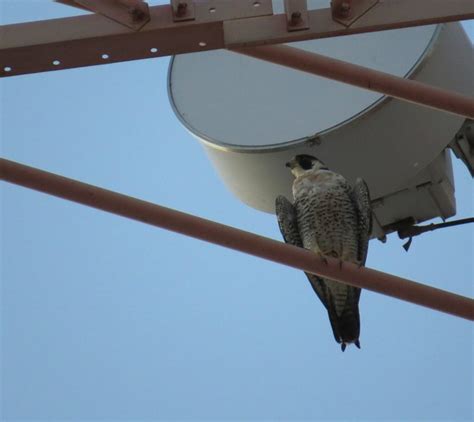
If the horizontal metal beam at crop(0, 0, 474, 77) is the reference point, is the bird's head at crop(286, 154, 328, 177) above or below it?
above

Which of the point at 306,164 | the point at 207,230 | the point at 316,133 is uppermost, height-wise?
the point at 306,164

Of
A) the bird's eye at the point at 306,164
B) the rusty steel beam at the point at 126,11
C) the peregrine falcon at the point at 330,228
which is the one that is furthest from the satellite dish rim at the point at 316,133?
the rusty steel beam at the point at 126,11

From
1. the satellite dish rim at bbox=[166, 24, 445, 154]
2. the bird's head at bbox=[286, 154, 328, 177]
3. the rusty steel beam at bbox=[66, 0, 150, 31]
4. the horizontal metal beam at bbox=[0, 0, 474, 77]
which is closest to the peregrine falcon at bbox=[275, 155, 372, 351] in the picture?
the bird's head at bbox=[286, 154, 328, 177]

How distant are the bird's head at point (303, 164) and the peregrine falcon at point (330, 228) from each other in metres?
0.18

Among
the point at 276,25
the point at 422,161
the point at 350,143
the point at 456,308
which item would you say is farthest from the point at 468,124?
the point at 276,25

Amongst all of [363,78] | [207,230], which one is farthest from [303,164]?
[207,230]

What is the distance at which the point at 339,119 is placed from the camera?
518cm

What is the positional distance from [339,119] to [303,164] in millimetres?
560

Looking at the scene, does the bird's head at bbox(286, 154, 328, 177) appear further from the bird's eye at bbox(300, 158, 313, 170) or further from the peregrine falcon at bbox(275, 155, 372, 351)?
the peregrine falcon at bbox(275, 155, 372, 351)

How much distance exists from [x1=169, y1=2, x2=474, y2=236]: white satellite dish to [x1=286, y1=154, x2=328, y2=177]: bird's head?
0.05 m

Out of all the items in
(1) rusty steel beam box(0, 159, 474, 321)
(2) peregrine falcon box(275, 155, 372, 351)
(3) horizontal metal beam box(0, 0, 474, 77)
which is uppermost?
(2) peregrine falcon box(275, 155, 372, 351)

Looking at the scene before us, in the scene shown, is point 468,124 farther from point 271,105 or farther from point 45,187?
point 45,187

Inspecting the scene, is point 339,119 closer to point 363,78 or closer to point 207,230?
point 363,78

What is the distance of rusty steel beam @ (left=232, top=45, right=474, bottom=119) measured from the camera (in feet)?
12.5
